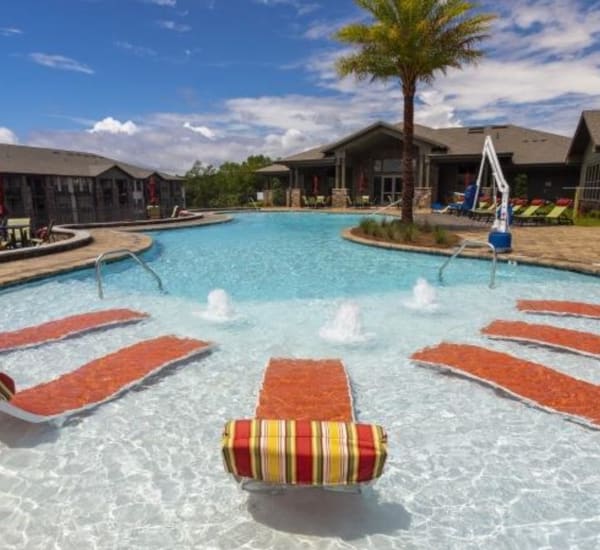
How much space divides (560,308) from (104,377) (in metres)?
8.05

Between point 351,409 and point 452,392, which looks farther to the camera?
point 452,392

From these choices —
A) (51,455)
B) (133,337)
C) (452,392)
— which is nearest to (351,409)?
(452,392)

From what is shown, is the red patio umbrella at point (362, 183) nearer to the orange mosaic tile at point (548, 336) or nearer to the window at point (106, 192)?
the window at point (106, 192)

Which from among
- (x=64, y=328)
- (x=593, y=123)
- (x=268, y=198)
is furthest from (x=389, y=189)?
(x=64, y=328)

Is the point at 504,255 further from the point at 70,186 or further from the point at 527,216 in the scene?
the point at 70,186

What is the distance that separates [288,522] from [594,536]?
86.5 inches

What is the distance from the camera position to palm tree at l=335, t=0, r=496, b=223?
54.3 feet

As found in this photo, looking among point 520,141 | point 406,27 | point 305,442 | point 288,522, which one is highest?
point 406,27

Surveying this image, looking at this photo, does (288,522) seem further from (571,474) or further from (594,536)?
(571,474)

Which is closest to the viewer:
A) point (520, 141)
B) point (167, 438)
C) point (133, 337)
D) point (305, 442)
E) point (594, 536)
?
point (305, 442)

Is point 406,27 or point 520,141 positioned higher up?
point 406,27

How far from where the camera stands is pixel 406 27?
1659 centimetres

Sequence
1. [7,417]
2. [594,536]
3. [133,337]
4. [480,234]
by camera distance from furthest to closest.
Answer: [480,234]
[133,337]
[7,417]
[594,536]

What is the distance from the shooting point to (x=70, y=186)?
3216 centimetres
